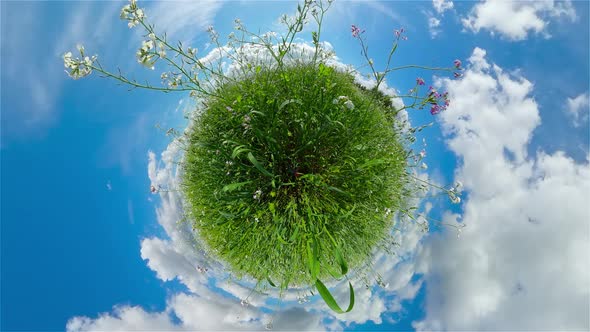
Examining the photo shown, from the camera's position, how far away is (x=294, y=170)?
216cm

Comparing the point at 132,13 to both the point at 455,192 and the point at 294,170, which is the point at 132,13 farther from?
the point at 455,192

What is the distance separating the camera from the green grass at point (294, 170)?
2.03m

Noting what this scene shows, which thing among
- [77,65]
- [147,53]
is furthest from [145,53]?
[77,65]

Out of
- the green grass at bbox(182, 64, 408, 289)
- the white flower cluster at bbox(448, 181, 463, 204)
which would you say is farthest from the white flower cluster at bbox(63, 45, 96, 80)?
the white flower cluster at bbox(448, 181, 463, 204)

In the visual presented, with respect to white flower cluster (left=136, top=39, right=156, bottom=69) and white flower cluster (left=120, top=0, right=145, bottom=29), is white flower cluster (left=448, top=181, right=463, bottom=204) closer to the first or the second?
white flower cluster (left=136, top=39, right=156, bottom=69)

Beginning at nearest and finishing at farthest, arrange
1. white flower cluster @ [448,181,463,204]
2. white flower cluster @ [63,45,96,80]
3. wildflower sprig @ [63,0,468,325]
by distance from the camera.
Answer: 1. white flower cluster @ [63,45,96,80]
2. wildflower sprig @ [63,0,468,325]
3. white flower cluster @ [448,181,463,204]

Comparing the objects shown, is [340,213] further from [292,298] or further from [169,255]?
[169,255]

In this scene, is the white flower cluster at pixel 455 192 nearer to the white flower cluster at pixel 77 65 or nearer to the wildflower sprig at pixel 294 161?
the wildflower sprig at pixel 294 161

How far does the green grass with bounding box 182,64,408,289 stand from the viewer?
203 centimetres

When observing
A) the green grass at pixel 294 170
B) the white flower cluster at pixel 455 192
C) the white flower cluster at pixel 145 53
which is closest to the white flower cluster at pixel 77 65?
the white flower cluster at pixel 145 53

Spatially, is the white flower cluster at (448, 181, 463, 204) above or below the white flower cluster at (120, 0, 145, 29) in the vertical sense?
below

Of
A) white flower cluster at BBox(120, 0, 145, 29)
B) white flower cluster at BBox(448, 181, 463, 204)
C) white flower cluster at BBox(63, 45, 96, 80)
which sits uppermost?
white flower cluster at BBox(120, 0, 145, 29)

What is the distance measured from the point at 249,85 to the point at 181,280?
6.52 feet

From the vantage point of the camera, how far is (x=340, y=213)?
220 cm
